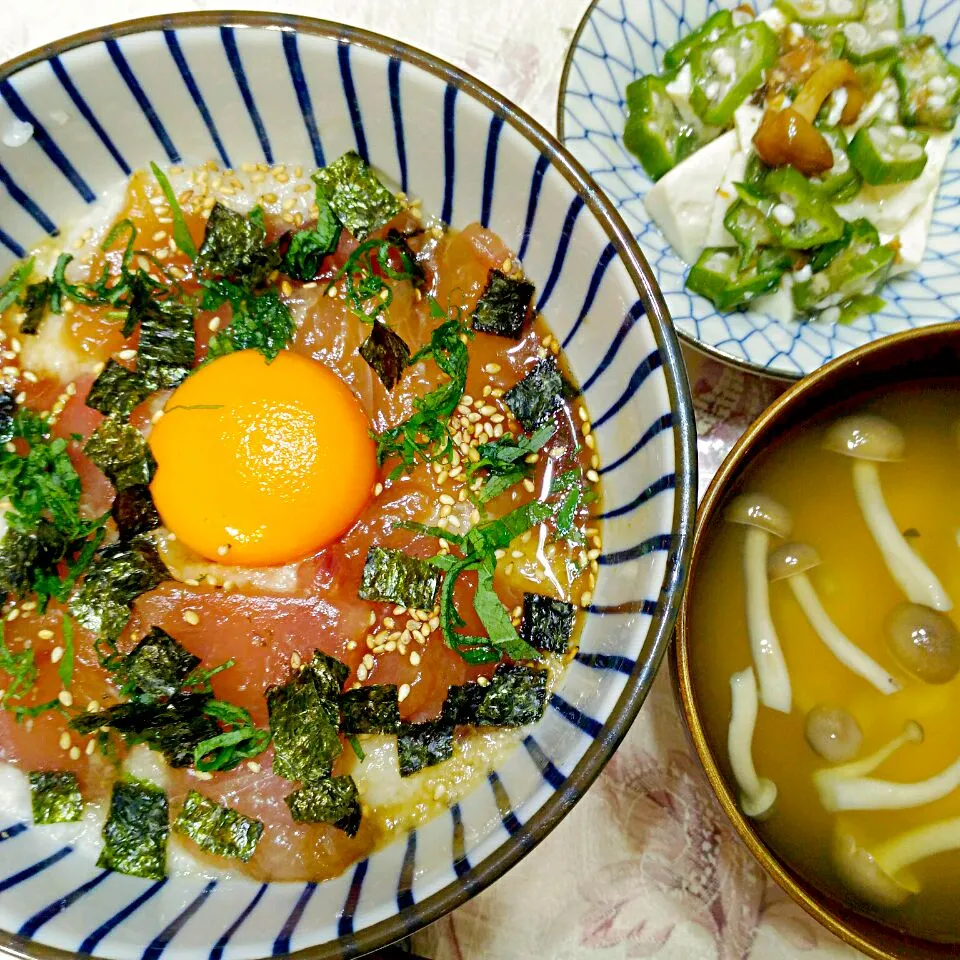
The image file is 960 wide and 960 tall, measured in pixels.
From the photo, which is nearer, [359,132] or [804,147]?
[359,132]

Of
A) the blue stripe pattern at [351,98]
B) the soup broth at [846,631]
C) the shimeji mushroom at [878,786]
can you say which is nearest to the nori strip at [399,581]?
the soup broth at [846,631]

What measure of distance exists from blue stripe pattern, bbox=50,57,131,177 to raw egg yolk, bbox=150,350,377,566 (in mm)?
519

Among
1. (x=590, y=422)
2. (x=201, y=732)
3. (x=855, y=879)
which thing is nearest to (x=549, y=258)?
(x=590, y=422)

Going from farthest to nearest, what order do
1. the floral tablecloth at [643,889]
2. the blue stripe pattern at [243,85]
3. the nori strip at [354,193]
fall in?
the floral tablecloth at [643,889]
the nori strip at [354,193]
the blue stripe pattern at [243,85]

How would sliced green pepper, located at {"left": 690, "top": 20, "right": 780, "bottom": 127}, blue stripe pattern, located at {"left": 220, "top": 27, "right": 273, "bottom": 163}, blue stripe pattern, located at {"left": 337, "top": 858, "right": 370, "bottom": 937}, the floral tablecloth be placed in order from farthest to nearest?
sliced green pepper, located at {"left": 690, "top": 20, "right": 780, "bottom": 127}
the floral tablecloth
blue stripe pattern, located at {"left": 220, "top": 27, "right": 273, "bottom": 163}
blue stripe pattern, located at {"left": 337, "top": 858, "right": 370, "bottom": 937}

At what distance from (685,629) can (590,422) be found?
52cm

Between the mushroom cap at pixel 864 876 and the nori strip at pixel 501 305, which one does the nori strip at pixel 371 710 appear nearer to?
the nori strip at pixel 501 305

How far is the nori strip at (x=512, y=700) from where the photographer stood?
1.81 m

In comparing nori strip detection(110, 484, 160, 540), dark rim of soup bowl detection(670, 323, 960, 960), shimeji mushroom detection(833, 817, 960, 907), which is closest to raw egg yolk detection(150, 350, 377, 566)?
nori strip detection(110, 484, 160, 540)

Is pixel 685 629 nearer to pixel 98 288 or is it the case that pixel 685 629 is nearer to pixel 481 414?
pixel 481 414

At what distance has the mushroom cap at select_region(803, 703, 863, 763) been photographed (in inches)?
76.2

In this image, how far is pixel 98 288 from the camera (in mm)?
1954

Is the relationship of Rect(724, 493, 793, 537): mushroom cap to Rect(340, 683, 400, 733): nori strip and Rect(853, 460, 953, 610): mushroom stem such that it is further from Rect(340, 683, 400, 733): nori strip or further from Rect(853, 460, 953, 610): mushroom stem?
Rect(340, 683, 400, 733): nori strip

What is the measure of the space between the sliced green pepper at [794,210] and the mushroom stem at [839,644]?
0.99m
